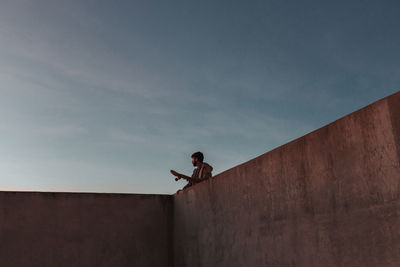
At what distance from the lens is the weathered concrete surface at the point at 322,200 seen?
2184 millimetres

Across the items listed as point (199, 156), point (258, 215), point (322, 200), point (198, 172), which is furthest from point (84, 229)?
point (322, 200)

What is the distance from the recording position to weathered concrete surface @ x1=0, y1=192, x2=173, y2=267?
5305 mm

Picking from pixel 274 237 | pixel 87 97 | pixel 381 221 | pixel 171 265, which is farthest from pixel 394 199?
pixel 87 97

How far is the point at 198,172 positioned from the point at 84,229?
1.81 meters

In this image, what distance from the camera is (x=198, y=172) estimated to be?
18.6 feet

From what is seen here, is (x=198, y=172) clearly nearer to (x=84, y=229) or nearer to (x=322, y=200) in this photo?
(x=84, y=229)

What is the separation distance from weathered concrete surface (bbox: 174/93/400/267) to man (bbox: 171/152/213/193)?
4.07 feet

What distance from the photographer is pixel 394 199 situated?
2.10 meters

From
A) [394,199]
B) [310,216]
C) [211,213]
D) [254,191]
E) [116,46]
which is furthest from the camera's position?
[116,46]

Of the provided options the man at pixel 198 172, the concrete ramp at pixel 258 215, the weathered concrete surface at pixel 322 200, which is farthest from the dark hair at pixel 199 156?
the weathered concrete surface at pixel 322 200

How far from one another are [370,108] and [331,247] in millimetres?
920

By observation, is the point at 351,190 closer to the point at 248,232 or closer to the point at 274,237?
the point at 274,237

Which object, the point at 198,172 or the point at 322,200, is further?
the point at 198,172

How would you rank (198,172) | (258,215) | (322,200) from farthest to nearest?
(198,172), (258,215), (322,200)
